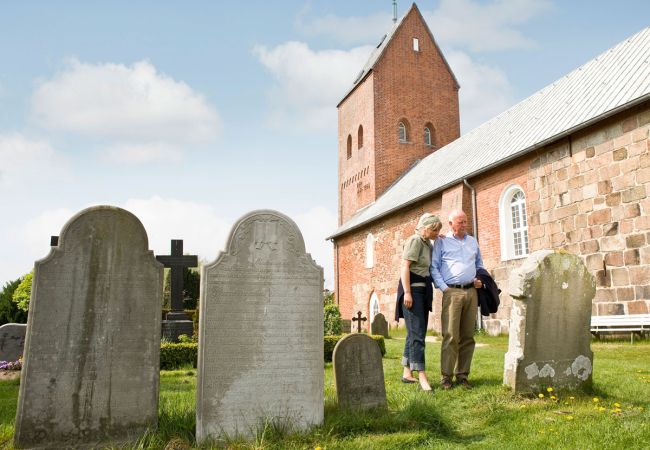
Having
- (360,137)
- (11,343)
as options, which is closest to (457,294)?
(11,343)

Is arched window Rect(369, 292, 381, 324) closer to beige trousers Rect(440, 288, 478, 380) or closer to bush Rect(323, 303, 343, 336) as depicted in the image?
bush Rect(323, 303, 343, 336)

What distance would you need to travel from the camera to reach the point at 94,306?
12.5ft

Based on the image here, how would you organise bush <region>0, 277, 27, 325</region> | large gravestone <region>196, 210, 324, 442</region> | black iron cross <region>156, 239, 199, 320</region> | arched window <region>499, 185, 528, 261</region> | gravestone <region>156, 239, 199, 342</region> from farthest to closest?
bush <region>0, 277, 27, 325</region> → arched window <region>499, 185, 528, 261</region> → black iron cross <region>156, 239, 199, 320</region> → gravestone <region>156, 239, 199, 342</region> → large gravestone <region>196, 210, 324, 442</region>

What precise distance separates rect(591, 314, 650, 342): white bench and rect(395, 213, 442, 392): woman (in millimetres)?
6747

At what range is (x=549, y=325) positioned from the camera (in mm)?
4914

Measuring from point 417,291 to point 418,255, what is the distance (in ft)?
1.25

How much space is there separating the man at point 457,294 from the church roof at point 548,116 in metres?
6.89

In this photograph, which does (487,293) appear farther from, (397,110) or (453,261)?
(397,110)

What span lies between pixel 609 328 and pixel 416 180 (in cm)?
1114

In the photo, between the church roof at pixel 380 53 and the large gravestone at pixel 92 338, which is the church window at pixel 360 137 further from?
the large gravestone at pixel 92 338

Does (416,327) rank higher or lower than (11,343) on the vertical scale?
higher

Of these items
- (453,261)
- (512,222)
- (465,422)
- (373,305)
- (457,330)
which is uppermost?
(512,222)

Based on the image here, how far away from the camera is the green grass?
368 centimetres

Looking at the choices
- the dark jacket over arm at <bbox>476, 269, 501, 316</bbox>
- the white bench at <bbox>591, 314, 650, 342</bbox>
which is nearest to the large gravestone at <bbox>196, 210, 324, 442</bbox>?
the dark jacket over arm at <bbox>476, 269, 501, 316</bbox>
